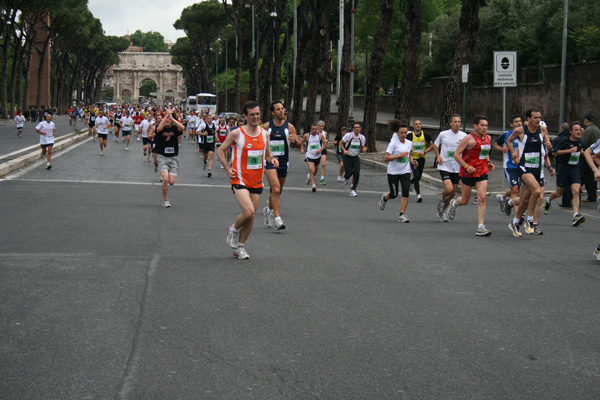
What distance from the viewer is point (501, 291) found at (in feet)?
25.2

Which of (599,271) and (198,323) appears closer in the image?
(198,323)

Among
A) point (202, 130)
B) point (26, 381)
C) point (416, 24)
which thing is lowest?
point (26, 381)

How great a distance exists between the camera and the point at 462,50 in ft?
79.4

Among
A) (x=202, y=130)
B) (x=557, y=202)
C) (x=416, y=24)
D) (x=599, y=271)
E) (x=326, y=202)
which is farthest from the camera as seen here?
(x=416, y=24)

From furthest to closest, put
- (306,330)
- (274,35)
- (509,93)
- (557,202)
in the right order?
1. (274,35)
2. (509,93)
3. (557,202)
4. (306,330)

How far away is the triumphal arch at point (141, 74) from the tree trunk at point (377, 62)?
161 metres

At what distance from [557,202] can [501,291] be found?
11.7 m

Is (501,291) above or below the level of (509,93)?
below

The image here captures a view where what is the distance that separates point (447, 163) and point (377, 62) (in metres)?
17.4

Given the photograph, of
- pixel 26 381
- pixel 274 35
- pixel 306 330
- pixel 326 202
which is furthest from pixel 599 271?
pixel 274 35

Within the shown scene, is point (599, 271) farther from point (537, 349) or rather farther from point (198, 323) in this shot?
point (198, 323)

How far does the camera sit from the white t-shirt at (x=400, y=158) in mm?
14133

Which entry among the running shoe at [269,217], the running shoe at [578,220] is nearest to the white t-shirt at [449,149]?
the running shoe at [578,220]

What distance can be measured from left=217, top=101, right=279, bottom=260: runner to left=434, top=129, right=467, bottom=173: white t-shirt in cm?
546
